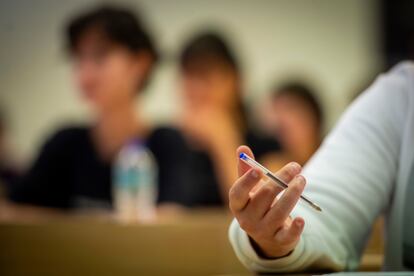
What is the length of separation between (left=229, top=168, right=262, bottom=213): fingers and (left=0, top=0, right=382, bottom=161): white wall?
3.42 metres

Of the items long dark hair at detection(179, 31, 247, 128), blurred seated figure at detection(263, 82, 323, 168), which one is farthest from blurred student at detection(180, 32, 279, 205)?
blurred seated figure at detection(263, 82, 323, 168)

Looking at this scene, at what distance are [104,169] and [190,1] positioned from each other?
2567 mm

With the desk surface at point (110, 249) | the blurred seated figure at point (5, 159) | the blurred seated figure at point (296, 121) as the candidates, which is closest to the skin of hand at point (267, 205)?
the desk surface at point (110, 249)

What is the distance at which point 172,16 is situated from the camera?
13.9ft

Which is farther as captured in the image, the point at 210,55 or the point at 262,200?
the point at 210,55

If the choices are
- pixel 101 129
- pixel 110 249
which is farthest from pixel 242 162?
pixel 101 129

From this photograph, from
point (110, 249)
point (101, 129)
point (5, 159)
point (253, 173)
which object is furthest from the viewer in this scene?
point (5, 159)

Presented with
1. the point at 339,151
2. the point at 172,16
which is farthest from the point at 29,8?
the point at 339,151

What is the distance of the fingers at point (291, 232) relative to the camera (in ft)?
2.01

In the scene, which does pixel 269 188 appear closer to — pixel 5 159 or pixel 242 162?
pixel 242 162

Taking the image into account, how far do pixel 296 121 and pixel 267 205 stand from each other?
247 cm

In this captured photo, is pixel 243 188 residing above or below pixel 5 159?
above

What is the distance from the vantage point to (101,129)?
6.46ft

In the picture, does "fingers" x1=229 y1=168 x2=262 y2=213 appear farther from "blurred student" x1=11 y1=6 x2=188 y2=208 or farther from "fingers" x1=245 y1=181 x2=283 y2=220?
"blurred student" x1=11 y1=6 x2=188 y2=208
